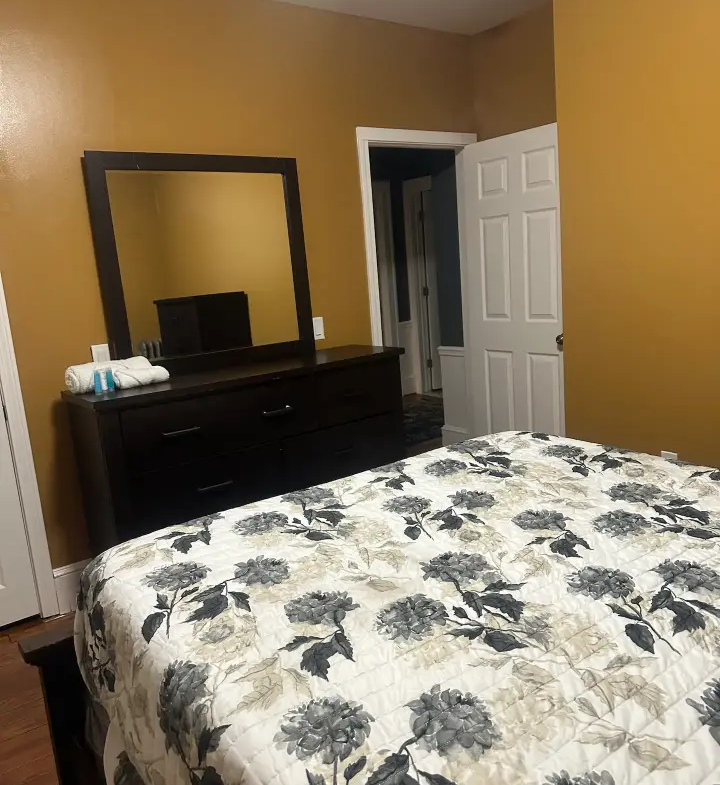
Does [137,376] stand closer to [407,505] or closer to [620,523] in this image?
[407,505]

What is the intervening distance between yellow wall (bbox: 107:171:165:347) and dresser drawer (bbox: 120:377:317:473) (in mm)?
547

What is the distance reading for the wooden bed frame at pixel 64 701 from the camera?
151cm

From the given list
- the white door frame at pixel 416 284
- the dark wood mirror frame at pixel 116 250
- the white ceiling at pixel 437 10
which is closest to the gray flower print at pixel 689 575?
the dark wood mirror frame at pixel 116 250

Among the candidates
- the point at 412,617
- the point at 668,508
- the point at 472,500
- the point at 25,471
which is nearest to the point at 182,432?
the point at 25,471

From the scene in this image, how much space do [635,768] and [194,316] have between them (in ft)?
8.81

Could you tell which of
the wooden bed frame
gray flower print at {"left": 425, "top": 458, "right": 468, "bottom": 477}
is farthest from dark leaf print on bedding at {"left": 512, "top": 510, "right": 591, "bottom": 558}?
the wooden bed frame

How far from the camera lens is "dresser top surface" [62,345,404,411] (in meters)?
2.52

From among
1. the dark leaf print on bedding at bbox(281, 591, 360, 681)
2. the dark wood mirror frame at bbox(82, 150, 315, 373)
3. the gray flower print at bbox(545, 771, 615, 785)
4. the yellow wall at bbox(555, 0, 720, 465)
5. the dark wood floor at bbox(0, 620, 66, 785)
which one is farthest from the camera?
the dark wood mirror frame at bbox(82, 150, 315, 373)

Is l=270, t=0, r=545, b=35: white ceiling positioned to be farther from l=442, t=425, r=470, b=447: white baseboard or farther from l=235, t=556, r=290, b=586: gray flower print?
l=235, t=556, r=290, b=586: gray flower print

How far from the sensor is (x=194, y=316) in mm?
3135

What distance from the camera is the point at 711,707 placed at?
938mm

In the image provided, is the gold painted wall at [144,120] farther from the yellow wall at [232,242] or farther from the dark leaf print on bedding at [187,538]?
the dark leaf print on bedding at [187,538]

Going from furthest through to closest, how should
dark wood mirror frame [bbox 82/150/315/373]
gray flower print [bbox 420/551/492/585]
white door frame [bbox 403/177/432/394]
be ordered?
white door frame [bbox 403/177/432/394], dark wood mirror frame [bbox 82/150/315/373], gray flower print [bbox 420/551/492/585]

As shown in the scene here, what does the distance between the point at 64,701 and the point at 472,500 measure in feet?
3.62
